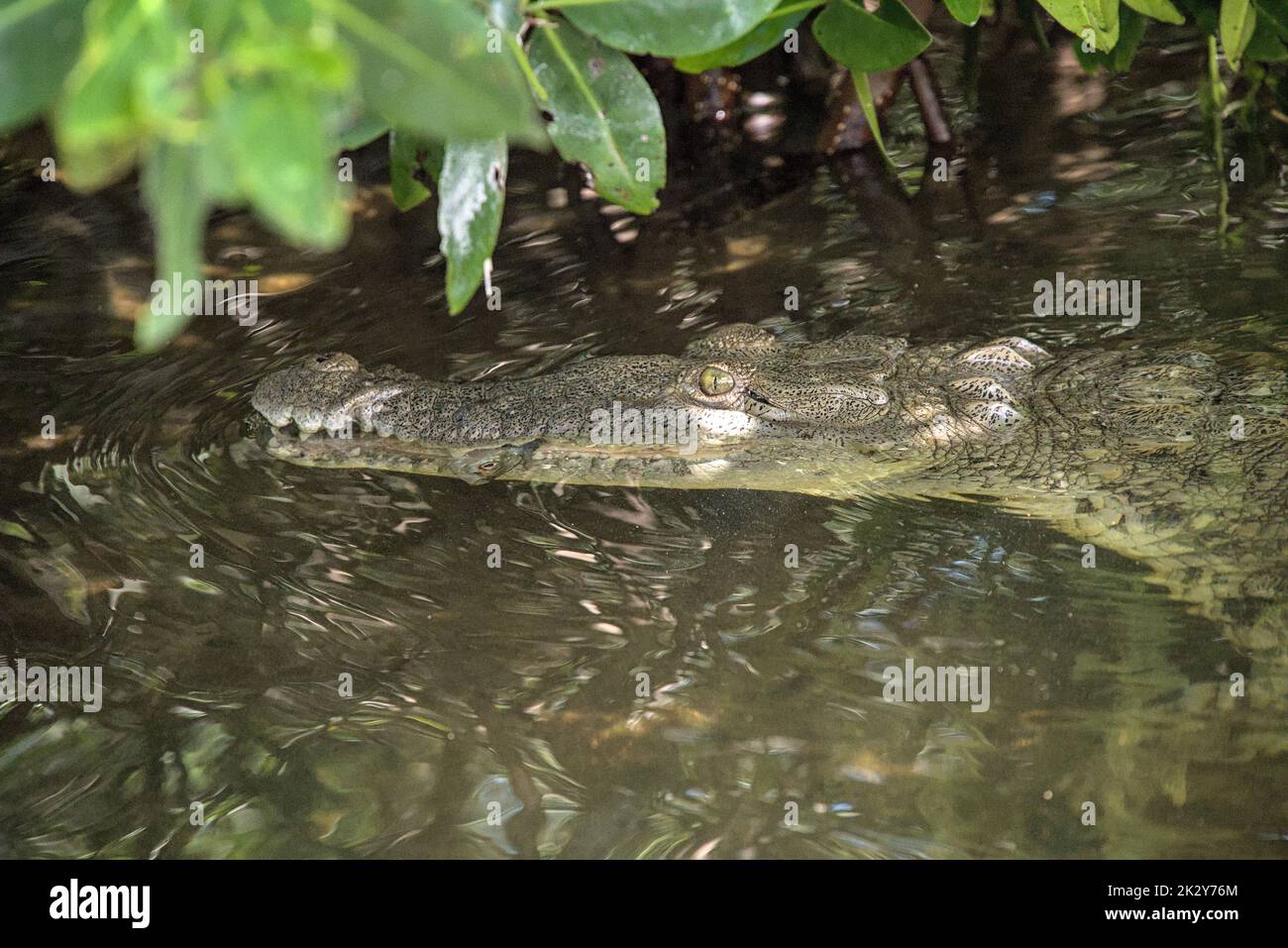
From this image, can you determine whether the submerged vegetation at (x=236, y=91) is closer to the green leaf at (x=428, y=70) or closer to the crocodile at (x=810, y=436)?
the green leaf at (x=428, y=70)

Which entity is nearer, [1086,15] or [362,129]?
[362,129]

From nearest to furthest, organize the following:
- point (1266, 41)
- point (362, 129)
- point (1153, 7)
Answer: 1. point (362, 129)
2. point (1153, 7)
3. point (1266, 41)

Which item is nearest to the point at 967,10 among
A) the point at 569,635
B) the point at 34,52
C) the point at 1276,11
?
the point at 569,635

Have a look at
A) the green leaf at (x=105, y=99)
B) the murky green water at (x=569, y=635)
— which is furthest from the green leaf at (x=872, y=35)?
the green leaf at (x=105, y=99)

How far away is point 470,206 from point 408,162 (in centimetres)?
87

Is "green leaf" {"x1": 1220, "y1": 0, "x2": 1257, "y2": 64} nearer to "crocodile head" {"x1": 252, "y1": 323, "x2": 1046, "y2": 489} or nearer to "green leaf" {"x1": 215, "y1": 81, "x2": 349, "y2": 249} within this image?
"crocodile head" {"x1": 252, "y1": 323, "x2": 1046, "y2": 489}

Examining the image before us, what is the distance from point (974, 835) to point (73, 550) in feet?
8.71

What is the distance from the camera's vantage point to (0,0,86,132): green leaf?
3.38 ft

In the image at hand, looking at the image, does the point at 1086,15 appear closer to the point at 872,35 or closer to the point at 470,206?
the point at 872,35

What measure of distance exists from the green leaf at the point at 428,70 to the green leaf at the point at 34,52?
274 millimetres

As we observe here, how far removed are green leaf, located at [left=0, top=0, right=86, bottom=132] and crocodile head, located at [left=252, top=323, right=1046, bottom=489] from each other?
106 inches

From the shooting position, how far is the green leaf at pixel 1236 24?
A: 420 centimetres

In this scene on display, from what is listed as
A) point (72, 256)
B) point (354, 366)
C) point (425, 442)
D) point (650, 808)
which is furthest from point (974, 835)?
point (72, 256)

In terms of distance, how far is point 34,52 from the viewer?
41.1 inches
